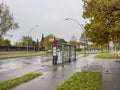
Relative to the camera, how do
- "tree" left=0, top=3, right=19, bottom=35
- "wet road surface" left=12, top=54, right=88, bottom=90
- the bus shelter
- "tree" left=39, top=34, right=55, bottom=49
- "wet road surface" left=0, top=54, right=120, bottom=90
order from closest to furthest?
"wet road surface" left=12, top=54, right=88, bottom=90 < "wet road surface" left=0, top=54, right=120, bottom=90 < the bus shelter < "tree" left=0, top=3, right=19, bottom=35 < "tree" left=39, top=34, right=55, bottom=49

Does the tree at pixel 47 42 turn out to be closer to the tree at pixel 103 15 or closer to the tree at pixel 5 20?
the tree at pixel 5 20

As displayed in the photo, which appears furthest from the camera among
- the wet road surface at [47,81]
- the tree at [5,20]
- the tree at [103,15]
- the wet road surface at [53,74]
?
the tree at [5,20]

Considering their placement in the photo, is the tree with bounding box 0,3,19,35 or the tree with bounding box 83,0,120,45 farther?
the tree with bounding box 0,3,19,35

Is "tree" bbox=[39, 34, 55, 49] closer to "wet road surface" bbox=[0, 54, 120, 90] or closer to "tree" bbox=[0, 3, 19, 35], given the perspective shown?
"tree" bbox=[0, 3, 19, 35]

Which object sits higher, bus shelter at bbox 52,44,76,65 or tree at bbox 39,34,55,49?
tree at bbox 39,34,55,49

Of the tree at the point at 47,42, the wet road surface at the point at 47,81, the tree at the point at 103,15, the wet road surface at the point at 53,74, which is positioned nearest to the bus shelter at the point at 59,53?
the wet road surface at the point at 53,74

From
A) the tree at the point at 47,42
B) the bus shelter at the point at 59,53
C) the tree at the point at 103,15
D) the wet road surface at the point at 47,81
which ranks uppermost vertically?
the tree at the point at 47,42

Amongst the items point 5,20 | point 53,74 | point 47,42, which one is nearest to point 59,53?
point 53,74

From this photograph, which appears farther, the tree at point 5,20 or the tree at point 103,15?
the tree at point 5,20

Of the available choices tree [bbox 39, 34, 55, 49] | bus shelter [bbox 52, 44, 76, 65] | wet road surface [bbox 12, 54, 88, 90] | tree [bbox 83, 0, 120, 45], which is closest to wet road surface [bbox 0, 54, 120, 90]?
wet road surface [bbox 12, 54, 88, 90]

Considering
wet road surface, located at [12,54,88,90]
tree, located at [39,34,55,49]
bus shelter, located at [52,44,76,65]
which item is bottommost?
wet road surface, located at [12,54,88,90]

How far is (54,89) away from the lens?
9.92 m

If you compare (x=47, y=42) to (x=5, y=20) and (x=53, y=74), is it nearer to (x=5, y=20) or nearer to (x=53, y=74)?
(x=5, y=20)

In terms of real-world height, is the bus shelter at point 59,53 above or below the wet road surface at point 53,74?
above
